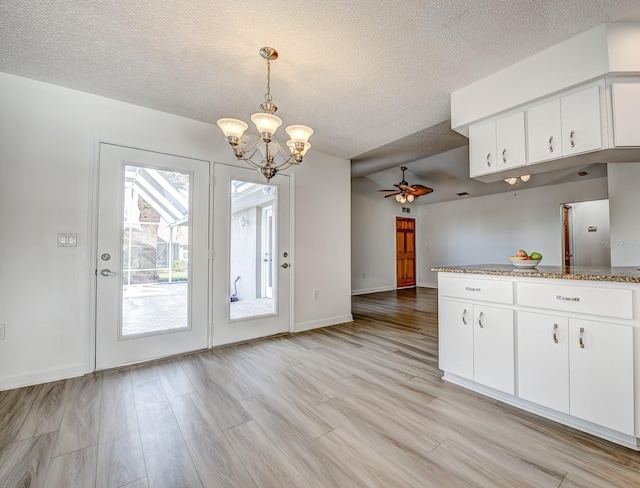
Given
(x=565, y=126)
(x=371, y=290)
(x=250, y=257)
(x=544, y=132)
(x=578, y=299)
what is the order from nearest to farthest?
(x=578, y=299) → (x=565, y=126) → (x=544, y=132) → (x=250, y=257) → (x=371, y=290)

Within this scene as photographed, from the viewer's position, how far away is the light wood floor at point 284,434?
1367 millimetres

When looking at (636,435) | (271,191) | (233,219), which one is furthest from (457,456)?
(271,191)

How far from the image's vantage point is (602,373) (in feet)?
5.30

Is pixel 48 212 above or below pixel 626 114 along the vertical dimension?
A: below

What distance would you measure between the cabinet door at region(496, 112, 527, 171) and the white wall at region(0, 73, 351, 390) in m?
3.26

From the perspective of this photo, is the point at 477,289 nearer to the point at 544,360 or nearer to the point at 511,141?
the point at 544,360

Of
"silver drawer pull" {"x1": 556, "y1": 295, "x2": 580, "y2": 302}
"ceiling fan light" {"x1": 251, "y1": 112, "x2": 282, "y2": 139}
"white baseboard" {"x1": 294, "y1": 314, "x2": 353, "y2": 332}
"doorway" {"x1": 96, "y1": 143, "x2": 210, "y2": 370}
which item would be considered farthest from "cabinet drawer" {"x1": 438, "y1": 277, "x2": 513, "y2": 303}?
"doorway" {"x1": 96, "y1": 143, "x2": 210, "y2": 370}

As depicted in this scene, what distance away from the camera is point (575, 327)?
172cm

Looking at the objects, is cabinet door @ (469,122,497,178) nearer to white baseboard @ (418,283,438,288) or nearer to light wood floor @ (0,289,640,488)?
light wood floor @ (0,289,640,488)

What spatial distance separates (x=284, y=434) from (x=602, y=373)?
191 cm

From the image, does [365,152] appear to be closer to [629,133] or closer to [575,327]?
[629,133]

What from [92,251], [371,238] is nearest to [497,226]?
[371,238]

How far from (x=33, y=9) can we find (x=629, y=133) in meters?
3.87

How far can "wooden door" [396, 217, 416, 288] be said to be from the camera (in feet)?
26.7
